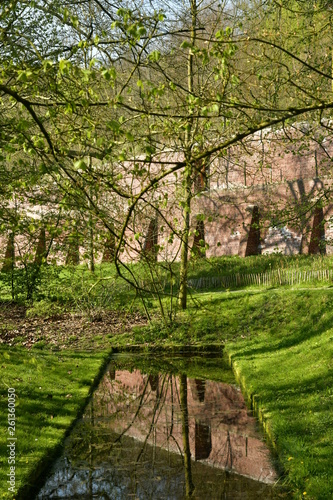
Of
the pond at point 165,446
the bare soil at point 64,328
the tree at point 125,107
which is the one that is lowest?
the pond at point 165,446

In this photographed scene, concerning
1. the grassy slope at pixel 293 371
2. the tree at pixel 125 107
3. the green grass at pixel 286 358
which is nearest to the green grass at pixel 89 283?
the green grass at pixel 286 358

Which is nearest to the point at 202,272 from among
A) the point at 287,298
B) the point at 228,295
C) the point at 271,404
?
the point at 228,295

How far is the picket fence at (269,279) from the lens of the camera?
19078 millimetres

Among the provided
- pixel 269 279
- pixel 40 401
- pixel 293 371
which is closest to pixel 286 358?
pixel 293 371

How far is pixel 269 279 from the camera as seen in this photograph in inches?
809

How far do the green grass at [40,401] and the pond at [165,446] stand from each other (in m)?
0.25

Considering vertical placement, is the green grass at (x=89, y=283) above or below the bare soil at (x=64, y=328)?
above

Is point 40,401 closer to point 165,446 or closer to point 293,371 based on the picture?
point 165,446

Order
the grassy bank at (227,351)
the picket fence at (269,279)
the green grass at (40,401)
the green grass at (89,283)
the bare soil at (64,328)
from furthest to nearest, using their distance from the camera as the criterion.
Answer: the picket fence at (269,279) → the green grass at (89,283) → the bare soil at (64,328) → the grassy bank at (227,351) → the green grass at (40,401)

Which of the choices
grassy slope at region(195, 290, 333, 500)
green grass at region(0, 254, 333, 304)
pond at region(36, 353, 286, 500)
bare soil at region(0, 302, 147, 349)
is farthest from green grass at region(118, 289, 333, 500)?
green grass at region(0, 254, 333, 304)

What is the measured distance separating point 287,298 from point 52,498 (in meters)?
11.5

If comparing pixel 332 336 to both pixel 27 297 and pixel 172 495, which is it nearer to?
pixel 172 495

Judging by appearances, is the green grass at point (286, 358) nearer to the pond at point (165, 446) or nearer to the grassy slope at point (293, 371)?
the grassy slope at point (293, 371)

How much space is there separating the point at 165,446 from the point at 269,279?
12.1 meters
